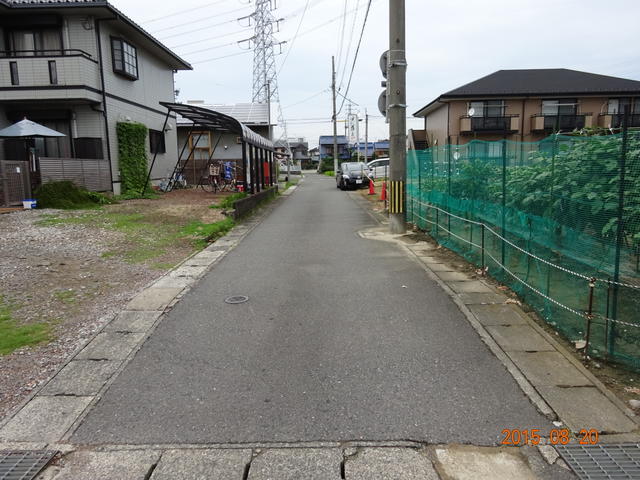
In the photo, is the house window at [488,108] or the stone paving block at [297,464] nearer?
the stone paving block at [297,464]

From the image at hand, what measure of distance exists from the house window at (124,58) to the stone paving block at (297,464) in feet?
61.0

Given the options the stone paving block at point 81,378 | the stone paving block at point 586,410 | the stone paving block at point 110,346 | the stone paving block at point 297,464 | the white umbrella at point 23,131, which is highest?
the white umbrella at point 23,131

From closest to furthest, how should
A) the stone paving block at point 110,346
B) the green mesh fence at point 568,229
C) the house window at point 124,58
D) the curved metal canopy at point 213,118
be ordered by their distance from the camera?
the green mesh fence at point 568,229 → the stone paving block at point 110,346 → the curved metal canopy at point 213,118 → the house window at point 124,58

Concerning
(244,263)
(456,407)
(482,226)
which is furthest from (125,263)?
(456,407)

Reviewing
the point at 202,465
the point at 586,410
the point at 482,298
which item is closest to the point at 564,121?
the point at 482,298

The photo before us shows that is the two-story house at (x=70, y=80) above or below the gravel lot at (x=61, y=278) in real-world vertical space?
above

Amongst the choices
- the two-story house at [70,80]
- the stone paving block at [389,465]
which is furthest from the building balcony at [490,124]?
the stone paving block at [389,465]

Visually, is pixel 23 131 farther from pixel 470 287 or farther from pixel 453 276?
pixel 470 287

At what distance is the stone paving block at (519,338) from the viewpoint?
4492 millimetres

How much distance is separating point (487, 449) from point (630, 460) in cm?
82

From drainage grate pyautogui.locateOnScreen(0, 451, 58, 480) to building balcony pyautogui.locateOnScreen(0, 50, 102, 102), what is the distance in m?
15.7

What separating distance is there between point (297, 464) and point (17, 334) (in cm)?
362

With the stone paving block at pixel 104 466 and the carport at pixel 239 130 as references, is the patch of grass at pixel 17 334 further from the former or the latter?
the carport at pixel 239 130

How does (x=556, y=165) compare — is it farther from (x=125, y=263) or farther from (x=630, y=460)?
(x=125, y=263)
